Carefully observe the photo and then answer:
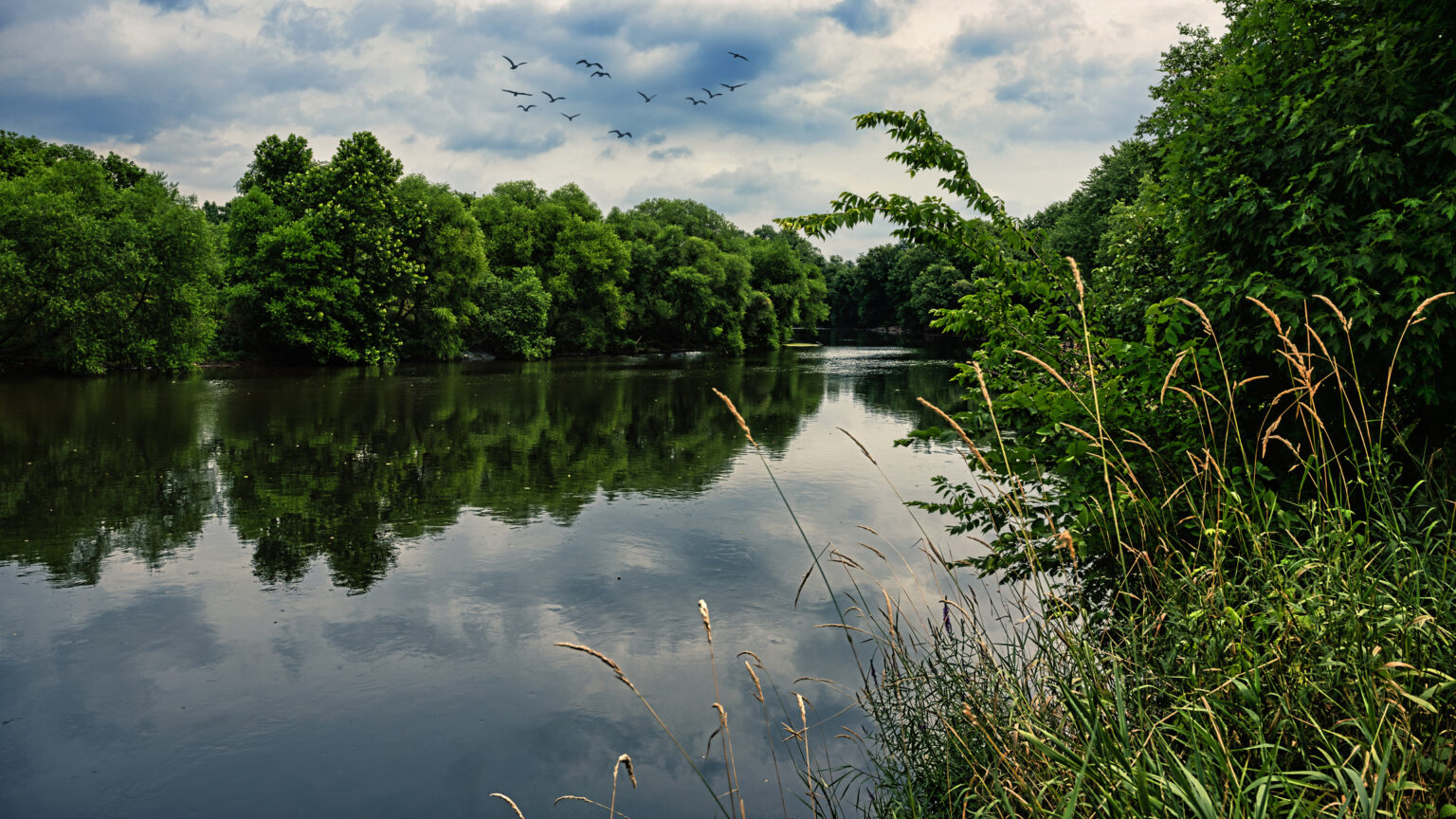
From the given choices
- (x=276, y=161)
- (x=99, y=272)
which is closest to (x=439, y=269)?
(x=276, y=161)

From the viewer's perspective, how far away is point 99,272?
33344mm

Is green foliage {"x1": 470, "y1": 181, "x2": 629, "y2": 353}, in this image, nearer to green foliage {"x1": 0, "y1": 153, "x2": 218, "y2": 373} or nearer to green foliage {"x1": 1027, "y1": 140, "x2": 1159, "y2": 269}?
green foliage {"x1": 0, "y1": 153, "x2": 218, "y2": 373}

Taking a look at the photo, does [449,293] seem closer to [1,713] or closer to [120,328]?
[120,328]

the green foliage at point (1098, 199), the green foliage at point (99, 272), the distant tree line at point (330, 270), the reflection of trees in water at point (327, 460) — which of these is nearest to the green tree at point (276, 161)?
the distant tree line at point (330, 270)

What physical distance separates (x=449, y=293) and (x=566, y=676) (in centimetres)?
4776

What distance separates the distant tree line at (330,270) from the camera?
1316 inches

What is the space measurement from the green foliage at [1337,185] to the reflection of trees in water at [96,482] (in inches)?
453

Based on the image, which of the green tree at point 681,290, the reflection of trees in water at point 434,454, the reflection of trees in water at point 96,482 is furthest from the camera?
the green tree at point 681,290

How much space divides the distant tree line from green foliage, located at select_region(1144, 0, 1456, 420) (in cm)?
3966

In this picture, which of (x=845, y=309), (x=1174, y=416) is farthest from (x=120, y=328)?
(x=845, y=309)

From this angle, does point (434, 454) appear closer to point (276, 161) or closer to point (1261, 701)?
point (1261, 701)

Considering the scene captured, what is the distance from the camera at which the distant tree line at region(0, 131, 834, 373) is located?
33.4m

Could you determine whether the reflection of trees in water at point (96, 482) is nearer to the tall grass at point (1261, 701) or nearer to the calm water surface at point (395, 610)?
the calm water surface at point (395, 610)

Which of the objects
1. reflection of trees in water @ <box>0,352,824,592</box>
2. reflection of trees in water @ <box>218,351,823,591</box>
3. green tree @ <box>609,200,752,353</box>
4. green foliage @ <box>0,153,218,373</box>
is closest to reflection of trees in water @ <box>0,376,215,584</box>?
reflection of trees in water @ <box>0,352,824,592</box>
